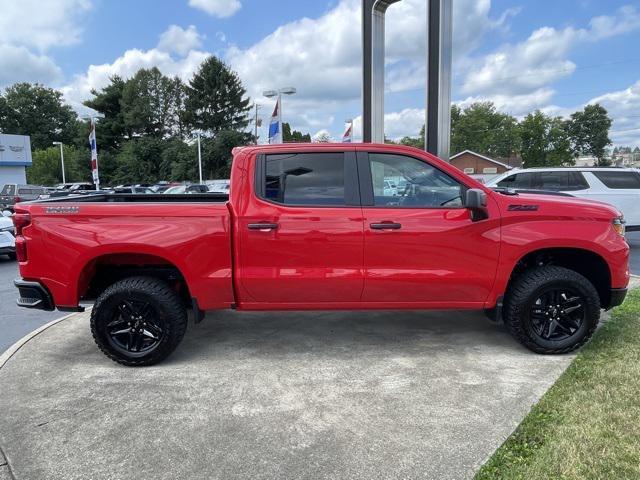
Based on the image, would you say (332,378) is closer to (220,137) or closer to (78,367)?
(78,367)

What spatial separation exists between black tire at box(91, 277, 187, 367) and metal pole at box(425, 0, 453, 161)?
5.04 m

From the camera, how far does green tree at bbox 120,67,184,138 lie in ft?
187

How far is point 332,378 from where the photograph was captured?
13.0ft

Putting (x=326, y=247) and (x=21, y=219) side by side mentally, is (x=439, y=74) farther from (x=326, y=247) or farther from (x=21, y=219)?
(x=21, y=219)

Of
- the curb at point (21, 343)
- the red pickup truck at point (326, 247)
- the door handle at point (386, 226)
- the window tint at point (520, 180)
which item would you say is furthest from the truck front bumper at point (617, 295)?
the window tint at point (520, 180)

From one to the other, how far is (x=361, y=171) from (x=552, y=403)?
2309 mm

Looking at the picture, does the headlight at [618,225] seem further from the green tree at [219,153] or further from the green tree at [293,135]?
the green tree at [293,135]

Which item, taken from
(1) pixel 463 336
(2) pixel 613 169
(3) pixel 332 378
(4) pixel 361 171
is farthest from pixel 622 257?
(2) pixel 613 169

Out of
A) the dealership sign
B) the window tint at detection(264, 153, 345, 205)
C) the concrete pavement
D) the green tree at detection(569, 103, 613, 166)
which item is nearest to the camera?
the concrete pavement

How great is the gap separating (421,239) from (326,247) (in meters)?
0.81

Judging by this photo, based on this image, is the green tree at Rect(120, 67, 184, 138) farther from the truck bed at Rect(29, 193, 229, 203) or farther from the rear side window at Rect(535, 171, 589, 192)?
the truck bed at Rect(29, 193, 229, 203)

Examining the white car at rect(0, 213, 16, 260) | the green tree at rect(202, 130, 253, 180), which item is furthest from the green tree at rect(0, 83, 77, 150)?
the white car at rect(0, 213, 16, 260)

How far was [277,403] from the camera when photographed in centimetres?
355

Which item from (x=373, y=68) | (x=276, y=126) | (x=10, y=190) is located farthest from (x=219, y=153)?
(x=373, y=68)
